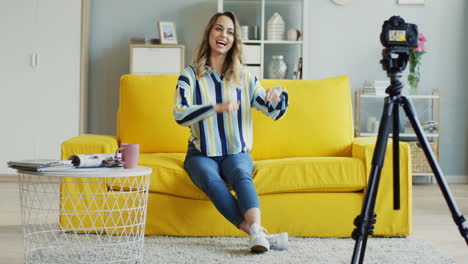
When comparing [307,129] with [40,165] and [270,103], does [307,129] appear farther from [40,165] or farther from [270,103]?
[40,165]

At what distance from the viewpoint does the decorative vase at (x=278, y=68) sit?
5121 mm

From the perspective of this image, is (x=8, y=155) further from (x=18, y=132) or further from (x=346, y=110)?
(x=346, y=110)

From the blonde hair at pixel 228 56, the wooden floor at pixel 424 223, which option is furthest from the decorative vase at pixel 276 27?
the blonde hair at pixel 228 56

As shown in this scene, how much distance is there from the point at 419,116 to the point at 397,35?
3.96 meters

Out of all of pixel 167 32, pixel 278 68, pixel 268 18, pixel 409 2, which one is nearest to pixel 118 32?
pixel 167 32

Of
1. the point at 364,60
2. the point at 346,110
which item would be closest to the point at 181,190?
the point at 346,110

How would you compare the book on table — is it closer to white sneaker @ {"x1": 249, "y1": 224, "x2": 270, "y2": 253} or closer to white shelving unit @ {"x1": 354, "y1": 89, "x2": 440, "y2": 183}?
white sneaker @ {"x1": 249, "y1": 224, "x2": 270, "y2": 253}

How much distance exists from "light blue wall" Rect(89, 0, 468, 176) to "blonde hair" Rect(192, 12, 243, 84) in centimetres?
258

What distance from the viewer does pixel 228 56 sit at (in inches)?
111

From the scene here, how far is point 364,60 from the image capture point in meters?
5.38

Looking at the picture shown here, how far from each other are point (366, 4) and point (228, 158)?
3.32 metres

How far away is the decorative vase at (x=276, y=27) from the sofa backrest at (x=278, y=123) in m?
2.03

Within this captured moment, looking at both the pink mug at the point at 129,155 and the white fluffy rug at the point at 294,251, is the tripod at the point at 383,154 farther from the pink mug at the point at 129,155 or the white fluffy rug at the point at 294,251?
the pink mug at the point at 129,155

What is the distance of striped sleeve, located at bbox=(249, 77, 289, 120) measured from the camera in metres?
2.63
